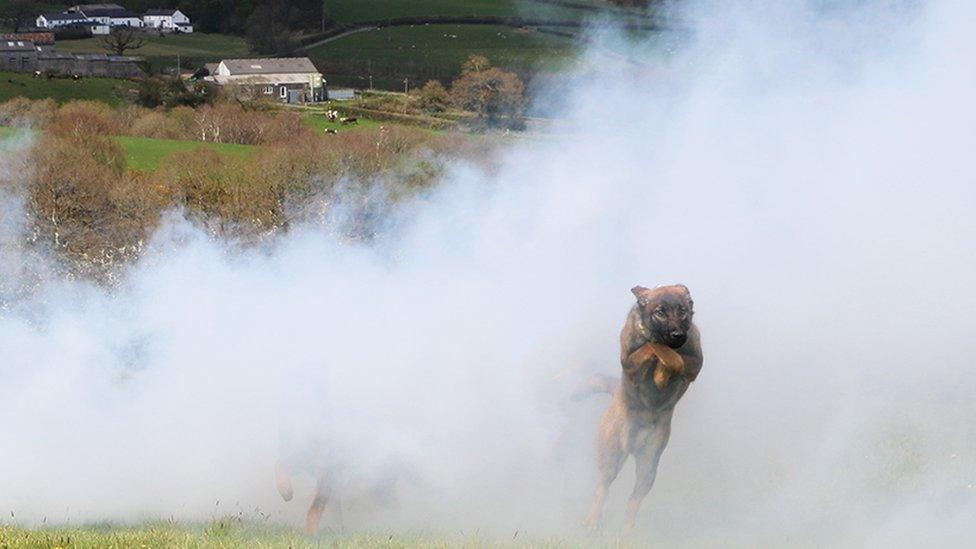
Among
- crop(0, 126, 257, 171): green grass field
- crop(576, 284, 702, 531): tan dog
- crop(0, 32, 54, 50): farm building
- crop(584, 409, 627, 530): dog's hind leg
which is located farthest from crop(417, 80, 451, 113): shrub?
crop(0, 32, 54, 50): farm building

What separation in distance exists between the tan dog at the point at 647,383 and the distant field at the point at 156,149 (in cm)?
5686

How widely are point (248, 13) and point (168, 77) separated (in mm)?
23606

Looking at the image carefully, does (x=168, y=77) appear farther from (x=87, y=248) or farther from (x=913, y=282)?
(x=913, y=282)

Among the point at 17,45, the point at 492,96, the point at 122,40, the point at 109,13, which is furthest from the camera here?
the point at 109,13

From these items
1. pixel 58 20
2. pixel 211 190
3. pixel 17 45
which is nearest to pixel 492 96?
pixel 211 190

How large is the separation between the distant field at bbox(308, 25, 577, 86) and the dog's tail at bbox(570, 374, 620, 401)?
11562 mm

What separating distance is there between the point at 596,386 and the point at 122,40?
5419 inches

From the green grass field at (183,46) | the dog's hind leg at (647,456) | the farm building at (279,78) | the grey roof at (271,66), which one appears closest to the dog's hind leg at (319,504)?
the dog's hind leg at (647,456)

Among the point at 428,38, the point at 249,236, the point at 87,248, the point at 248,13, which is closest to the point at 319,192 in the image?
the point at 87,248

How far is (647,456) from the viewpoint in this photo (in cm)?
1571

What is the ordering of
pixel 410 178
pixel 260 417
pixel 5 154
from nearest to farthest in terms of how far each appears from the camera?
1. pixel 260 417
2. pixel 410 178
3. pixel 5 154

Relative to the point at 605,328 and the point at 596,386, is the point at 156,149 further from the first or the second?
the point at 596,386

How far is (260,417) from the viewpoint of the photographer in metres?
19.2

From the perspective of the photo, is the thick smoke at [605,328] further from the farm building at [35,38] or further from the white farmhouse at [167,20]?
the white farmhouse at [167,20]
